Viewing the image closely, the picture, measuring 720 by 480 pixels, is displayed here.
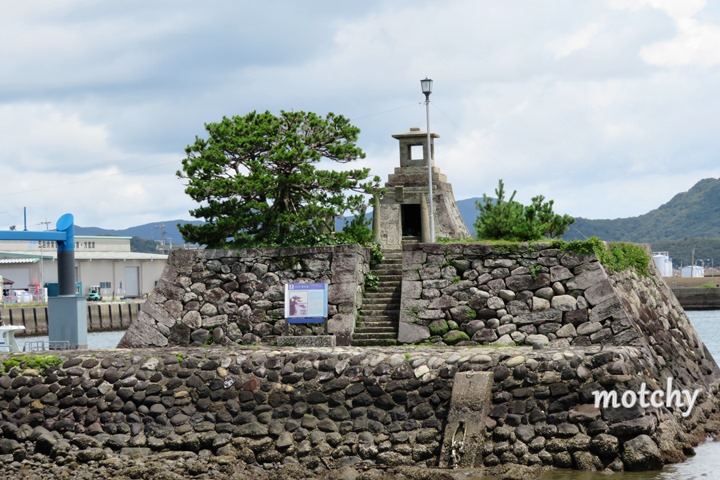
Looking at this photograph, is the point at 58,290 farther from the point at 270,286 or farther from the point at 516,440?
the point at 516,440

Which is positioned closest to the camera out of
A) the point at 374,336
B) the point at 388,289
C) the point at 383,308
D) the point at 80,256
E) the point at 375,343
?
the point at 375,343

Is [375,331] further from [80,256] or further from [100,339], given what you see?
[80,256]

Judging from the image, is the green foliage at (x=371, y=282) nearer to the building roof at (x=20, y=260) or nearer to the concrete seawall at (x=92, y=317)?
the concrete seawall at (x=92, y=317)

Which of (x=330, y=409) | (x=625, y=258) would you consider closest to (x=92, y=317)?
(x=625, y=258)

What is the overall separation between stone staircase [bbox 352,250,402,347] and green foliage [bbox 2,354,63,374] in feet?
18.8

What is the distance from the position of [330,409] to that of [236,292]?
20.0 feet

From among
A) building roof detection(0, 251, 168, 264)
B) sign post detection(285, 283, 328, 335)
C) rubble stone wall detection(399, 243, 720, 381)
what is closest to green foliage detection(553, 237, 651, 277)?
rubble stone wall detection(399, 243, 720, 381)

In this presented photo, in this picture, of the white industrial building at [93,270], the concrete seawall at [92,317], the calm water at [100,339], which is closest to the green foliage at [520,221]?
the calm water at [100,339]

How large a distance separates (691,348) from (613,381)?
7596mm

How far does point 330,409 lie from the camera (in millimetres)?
18422

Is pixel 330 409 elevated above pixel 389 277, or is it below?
below

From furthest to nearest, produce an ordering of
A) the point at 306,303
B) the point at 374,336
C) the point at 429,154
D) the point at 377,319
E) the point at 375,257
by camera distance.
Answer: the point at 429,154 < the point at 375,257 < the point at 377,319 < the point at 306,303 < the point at 374,336

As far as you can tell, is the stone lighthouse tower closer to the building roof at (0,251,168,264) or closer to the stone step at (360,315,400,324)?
the stone step at (360,315,400,324)

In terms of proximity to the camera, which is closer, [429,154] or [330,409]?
[330,409]
